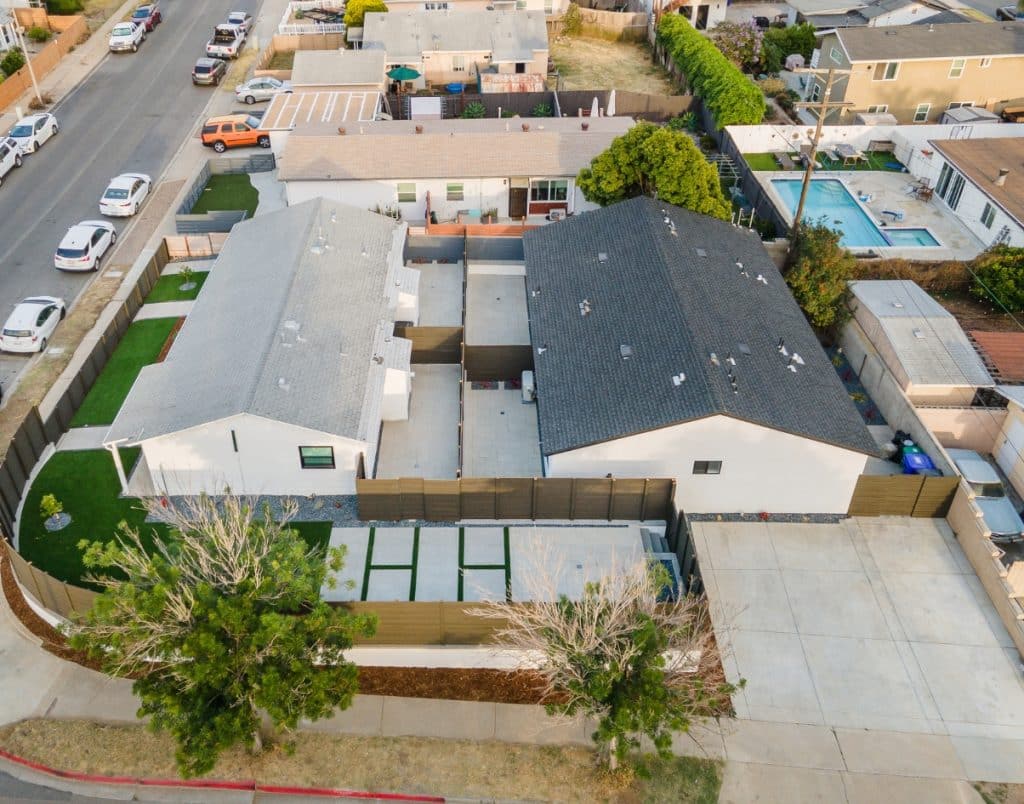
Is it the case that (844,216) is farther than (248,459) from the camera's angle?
Yes

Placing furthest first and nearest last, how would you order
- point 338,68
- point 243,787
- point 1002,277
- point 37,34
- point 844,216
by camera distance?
1. point 37,34
2. point 338,68
3. point 844,216
4. point 1002,277
5. point 243,787

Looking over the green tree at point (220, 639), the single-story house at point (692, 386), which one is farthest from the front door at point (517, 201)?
the green tree at point (220, 639)

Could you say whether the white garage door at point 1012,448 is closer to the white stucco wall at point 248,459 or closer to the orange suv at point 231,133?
the white stucco wall at point 248,459

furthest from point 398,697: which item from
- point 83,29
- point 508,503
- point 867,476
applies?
point 83,29

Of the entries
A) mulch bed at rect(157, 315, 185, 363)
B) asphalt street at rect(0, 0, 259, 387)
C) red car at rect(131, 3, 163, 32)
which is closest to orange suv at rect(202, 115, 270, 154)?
asphalt street at rect(0, 0, 259, 387)

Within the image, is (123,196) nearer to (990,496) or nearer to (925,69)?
(990,496)

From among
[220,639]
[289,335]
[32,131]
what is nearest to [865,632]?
[220,639]
